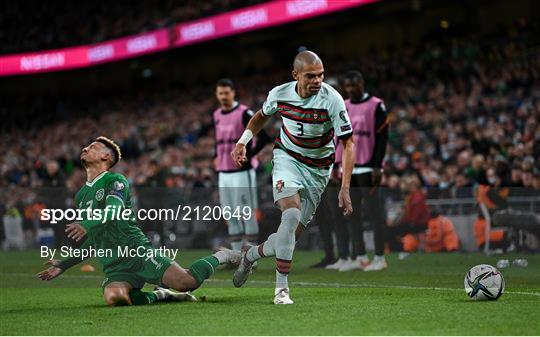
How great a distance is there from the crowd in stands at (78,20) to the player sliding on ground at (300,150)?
2450 cm

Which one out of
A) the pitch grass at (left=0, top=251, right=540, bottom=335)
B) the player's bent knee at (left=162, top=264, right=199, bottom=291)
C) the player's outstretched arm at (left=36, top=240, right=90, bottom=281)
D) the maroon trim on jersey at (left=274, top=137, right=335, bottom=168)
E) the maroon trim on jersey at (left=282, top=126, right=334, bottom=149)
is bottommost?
the pitch grass at (left=0, top=251, right=540, bottom=335)

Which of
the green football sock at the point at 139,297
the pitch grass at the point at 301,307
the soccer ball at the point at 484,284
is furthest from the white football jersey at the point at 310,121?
the green football sock at the point at 139,297

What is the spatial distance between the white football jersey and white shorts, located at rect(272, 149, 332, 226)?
60 millimetres

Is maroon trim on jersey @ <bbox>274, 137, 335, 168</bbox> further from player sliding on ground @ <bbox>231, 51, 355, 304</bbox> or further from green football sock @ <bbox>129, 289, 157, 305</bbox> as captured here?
green football sock @ <bbox>129, 289, 157, 305</bbox>

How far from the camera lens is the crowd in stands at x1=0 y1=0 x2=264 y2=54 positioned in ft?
113

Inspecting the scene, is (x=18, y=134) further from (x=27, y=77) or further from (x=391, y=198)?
(x=391, y=198)

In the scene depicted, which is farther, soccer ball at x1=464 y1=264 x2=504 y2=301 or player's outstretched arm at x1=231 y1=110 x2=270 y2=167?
player's outstretched arm at x1=231 y1=110 x2=270 y2=167

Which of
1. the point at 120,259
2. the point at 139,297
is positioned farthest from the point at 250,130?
the point at 139,297

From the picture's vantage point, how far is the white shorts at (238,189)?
11681 millimetres

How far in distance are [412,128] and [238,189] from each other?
33.2ft

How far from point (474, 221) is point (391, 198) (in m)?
1.17

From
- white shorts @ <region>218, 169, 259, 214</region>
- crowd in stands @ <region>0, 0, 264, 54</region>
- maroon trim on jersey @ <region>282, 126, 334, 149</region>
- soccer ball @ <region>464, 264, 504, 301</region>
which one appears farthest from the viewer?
crowd in stands @ <region>0, 0, 264, 54</region>

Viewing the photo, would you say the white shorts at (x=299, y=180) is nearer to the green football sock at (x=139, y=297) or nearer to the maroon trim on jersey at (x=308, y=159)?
the maroon trim on jersey at (x=308, y=159)

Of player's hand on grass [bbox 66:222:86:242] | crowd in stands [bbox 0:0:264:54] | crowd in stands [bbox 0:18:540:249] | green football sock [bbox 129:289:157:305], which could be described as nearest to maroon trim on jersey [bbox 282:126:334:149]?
green football sock [bbox 129:289:157:305]
